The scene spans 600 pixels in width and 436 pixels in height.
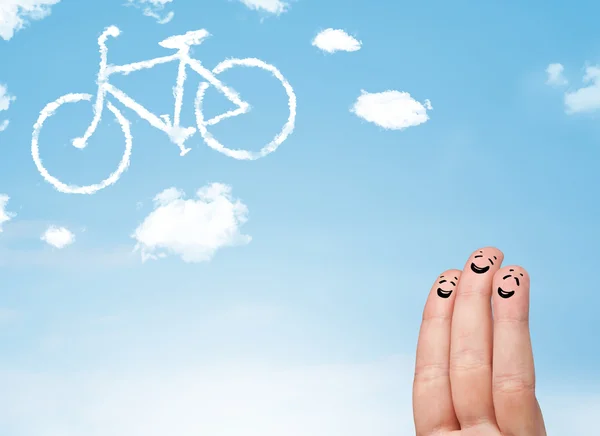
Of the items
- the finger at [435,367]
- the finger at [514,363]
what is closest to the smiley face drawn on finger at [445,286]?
the finger at [435,367]

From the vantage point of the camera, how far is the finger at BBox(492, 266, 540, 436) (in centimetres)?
1014

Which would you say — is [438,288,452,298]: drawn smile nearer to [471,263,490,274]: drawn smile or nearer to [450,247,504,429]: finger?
[450,247,504,429]: finger

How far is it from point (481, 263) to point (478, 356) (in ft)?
4.54

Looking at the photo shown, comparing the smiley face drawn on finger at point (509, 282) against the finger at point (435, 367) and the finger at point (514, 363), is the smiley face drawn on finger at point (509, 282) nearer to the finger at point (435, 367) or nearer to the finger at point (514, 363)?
the finger at point (514, 363)

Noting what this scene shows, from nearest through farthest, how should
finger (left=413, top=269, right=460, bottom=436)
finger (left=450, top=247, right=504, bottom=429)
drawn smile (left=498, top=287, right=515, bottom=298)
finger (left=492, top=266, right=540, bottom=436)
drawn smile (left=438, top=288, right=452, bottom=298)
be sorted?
1. finger (left=492, top=266, right=540, bottom=436)
2. drawn smile (left=498, top=287, right=515, bottom=298)
3. finger (left=450, top=247, right=504, bottom=429)
4. finger (left=413, top=269, right=460, bottom=436)
5. drawn smile (left=438, top=288, right=452, bottom=298)

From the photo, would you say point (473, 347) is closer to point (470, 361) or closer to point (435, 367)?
point (470, 361)

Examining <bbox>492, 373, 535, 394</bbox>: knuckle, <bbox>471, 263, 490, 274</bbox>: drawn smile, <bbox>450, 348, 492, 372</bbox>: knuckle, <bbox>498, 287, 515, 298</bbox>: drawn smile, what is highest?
<bbox>471, 263, 490, 274</bbox>: drawn smile

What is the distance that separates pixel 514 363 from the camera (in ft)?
33.4

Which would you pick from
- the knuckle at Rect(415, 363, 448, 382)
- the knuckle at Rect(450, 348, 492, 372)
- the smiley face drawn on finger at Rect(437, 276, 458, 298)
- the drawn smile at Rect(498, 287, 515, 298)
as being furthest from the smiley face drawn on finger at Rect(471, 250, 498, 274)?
the knuckle at Rect(415, 363, 448, 382)

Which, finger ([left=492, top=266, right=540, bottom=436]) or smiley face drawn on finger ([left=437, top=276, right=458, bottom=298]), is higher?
smiley face drawn on finger ([left=437, top=276, right=458, bottom=298])

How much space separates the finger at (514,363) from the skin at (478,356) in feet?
0.04

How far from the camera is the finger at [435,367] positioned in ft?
35.8

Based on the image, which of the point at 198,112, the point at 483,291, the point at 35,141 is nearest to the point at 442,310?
the point at 483,291

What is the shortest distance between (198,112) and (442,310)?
27.6 feet
